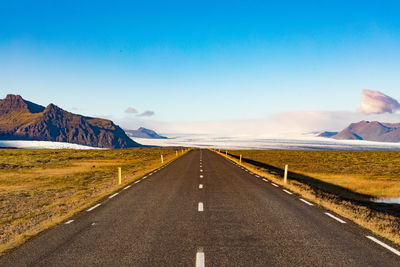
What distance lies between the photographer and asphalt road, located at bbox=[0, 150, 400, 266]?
18.7 ft

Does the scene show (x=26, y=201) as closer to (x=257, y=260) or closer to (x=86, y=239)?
(x=86, y=239)

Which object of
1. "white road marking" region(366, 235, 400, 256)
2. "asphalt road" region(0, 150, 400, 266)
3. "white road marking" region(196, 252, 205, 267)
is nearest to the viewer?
"white road marking" region(196, 252, 205, 267)

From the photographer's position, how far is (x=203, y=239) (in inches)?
275

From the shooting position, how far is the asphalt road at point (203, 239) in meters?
5.71

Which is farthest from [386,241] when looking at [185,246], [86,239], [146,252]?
[86,239]

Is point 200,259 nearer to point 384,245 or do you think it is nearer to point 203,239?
point 203,239

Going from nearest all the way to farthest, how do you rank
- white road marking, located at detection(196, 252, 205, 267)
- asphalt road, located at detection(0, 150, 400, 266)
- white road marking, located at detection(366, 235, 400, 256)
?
white road marking, located at detection(196, 252, 205, 267), asphalt road, located at detection(0, 150, 400, 266), white road marking, located at detection(366, 235, 400, 256)

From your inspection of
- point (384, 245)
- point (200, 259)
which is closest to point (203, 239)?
point (200, 259)

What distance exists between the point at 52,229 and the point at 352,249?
283 inches

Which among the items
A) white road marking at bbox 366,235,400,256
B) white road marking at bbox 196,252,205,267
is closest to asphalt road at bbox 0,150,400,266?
white road marking at bbox 196,252,205,267

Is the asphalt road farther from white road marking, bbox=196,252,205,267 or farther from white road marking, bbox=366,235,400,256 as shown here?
white road marking, bbox=366,235,400,256

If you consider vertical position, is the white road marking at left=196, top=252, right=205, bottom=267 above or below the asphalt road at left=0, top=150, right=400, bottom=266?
above

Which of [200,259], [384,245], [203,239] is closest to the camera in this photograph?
[200,259]

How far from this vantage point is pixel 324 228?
809 cm
